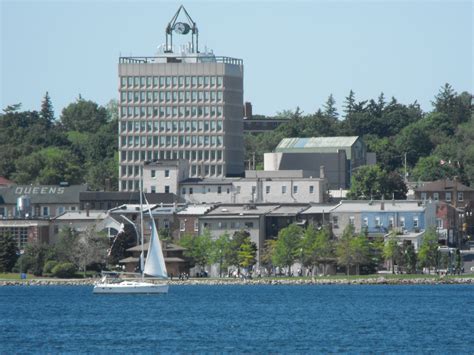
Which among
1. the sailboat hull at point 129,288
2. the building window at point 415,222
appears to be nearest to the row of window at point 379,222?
the building window at point 415,222

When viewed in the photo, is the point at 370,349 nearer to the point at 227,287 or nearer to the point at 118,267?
the point at 227,287

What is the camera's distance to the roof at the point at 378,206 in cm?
18500

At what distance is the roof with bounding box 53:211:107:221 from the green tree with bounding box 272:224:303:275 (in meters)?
25.0

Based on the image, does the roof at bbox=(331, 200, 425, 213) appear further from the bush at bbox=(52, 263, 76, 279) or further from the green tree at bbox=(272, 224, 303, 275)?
the bush at bbox=(52, 263, 76, 279)

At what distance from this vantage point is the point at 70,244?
176 m

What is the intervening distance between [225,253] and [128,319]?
5418 centimetres

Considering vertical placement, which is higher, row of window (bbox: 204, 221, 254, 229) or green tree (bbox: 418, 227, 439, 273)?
row of window (bbox: 204, 221, 254, 229)

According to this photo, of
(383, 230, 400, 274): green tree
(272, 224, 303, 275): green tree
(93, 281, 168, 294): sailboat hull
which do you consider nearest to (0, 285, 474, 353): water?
(93, 281, 168, 294): sailboat hull

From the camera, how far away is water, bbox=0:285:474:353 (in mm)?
98188

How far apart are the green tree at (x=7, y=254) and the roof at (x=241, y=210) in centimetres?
2035

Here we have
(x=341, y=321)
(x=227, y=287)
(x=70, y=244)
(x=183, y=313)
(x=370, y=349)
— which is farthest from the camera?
(x=70, y=244)

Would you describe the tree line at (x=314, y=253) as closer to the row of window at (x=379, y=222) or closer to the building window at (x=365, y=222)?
the row of window at (x=379, y=222)

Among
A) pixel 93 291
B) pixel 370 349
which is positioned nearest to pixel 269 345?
pixel 370 349

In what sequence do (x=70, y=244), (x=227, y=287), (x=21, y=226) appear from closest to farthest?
(x=227, y=287)
(x=70, y=244)
(x=21, y=226)
